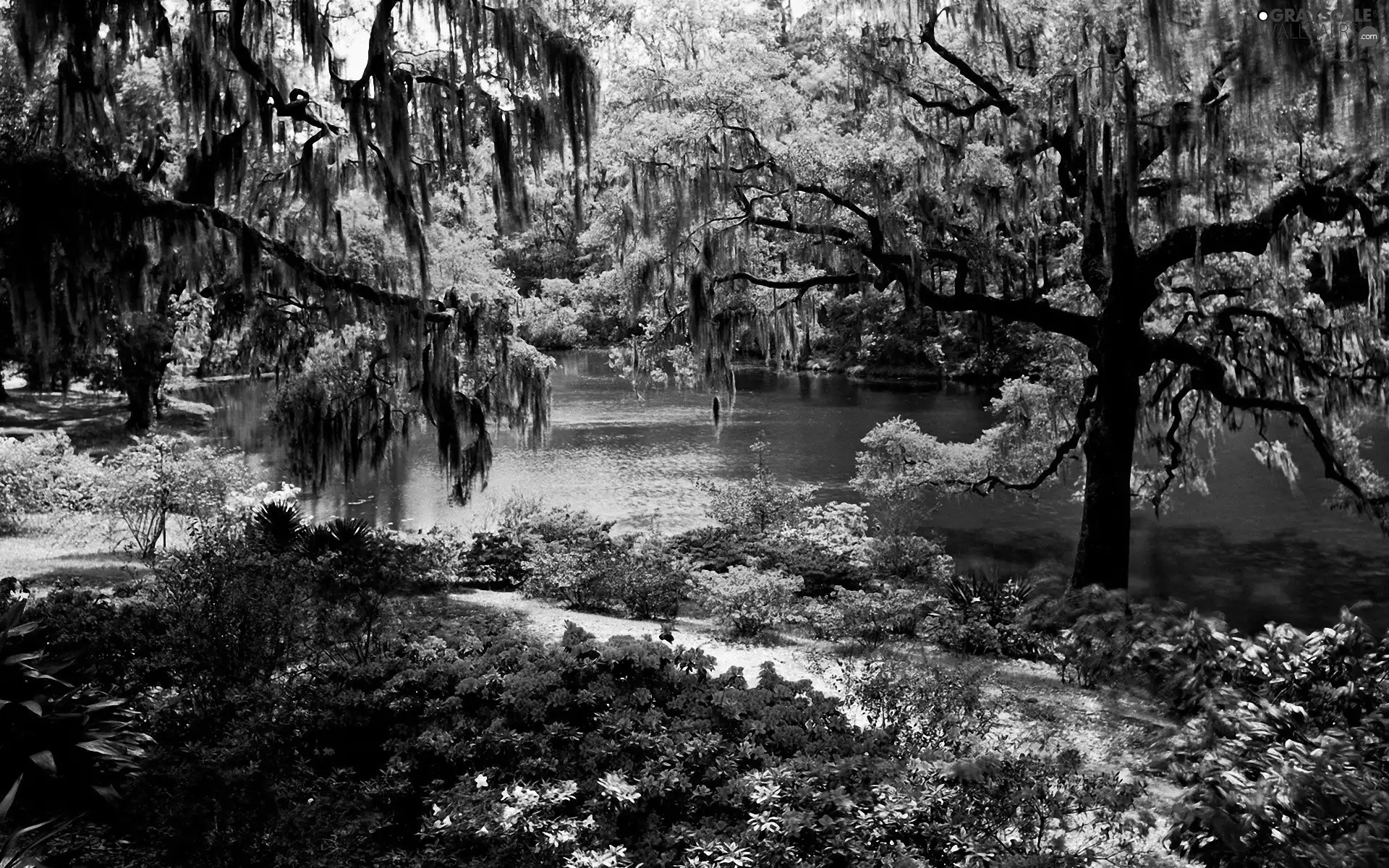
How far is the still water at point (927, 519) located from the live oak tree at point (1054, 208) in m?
2.77

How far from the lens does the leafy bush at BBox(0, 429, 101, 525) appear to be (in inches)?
596

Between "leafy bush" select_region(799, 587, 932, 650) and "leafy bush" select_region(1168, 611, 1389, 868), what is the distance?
347cm

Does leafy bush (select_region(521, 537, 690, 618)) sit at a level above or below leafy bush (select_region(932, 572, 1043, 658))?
above

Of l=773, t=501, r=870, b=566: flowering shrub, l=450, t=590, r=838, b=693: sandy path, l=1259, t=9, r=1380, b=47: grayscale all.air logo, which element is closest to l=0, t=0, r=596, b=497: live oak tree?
l=450, t=590, r=838, b=693: sandy path

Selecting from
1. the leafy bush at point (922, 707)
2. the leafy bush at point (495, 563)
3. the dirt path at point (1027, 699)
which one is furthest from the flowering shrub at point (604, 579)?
the leafy bush at point (922, 707)

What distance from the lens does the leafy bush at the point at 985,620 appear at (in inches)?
386

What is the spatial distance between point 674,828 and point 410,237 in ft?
31.8

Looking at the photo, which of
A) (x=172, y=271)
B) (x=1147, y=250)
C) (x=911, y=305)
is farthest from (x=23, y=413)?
(x=1147, y=250)

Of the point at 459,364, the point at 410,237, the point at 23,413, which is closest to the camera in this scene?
the point at 410,237

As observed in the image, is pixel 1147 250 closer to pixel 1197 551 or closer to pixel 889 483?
pixel 889 483

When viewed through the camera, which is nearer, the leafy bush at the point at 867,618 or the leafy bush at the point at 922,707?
the leafy bush at the point at 922,707

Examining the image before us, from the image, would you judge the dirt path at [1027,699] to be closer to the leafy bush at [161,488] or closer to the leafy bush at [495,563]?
the leafy bush at [495,563]

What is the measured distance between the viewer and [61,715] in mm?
4934

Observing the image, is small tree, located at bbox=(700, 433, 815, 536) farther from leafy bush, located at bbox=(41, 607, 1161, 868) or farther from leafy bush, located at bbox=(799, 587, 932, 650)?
leafy bush, located at bbox=(41, 607, 1161, 868)
